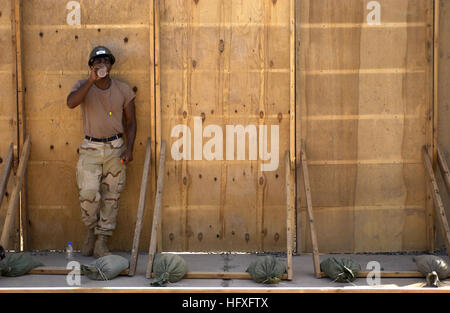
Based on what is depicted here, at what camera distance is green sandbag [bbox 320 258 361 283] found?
5.05 metres

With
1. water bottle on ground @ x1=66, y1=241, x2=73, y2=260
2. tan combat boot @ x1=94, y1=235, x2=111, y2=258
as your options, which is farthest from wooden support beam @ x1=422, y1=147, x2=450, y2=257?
water bottle on ground @ x1=66, y1=241, x2=73, y2=260

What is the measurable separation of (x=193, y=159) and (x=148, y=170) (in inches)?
19.9

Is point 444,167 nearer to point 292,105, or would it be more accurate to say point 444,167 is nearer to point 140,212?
point 292,105

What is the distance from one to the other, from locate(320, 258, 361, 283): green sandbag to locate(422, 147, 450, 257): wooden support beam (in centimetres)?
85

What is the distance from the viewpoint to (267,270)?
5059 mm

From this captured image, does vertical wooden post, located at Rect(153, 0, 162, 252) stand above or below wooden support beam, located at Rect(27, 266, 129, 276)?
above

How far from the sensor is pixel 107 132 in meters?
5.73

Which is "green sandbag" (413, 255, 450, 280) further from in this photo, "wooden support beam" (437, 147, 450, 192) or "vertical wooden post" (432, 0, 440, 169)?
"vertical wooden post" (432, 0, 440, 169)

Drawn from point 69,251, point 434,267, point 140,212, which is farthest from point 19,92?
point 434,267

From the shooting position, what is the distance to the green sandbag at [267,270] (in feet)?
16.5

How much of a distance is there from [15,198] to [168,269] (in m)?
1.63

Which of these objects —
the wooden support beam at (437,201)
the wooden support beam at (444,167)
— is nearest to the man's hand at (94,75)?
the wooden support beam at (437,201)
